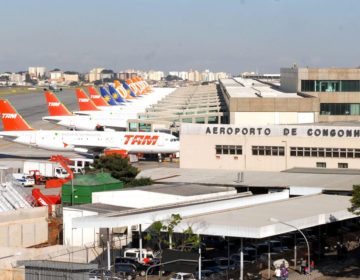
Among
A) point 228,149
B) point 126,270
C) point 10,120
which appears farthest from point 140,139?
point 126,270

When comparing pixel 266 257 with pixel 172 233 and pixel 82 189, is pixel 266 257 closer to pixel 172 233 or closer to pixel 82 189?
pixel 172 233

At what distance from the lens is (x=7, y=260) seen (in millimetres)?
45656

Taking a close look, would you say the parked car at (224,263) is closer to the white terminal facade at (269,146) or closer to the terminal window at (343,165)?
the white terminal facade at (269,146)

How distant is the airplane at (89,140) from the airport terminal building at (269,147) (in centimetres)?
2184

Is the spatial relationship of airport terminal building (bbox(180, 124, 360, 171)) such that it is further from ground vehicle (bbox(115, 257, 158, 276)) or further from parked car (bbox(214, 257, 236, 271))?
ground vehicle (bbox(115, 257, 158, 276))

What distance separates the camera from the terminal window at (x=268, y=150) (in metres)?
77.9

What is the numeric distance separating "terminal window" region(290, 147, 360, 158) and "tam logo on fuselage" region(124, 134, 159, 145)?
90.4 ft

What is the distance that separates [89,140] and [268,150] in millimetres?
32535

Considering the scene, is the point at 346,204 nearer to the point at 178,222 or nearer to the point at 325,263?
the point at 325,263

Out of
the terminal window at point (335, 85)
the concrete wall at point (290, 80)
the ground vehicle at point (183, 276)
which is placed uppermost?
the concrete wall at point (290, 80)

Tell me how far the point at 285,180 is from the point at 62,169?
27797 mm

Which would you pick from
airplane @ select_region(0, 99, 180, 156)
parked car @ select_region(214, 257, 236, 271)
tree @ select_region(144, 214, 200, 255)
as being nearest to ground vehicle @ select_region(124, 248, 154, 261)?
tree @ select_region(144, 214, 200, 255)

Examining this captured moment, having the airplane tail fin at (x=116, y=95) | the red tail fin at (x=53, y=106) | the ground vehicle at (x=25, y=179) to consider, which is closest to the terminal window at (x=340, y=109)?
the ground vehicle at (x=25, y=179)

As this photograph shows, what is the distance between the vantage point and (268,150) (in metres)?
78.1
